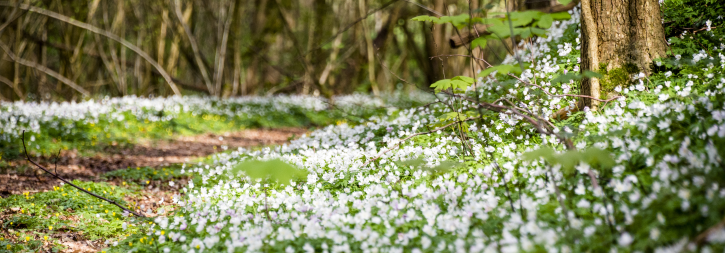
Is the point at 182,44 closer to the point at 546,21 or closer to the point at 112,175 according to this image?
the point at 112,175

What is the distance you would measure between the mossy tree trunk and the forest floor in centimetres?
491

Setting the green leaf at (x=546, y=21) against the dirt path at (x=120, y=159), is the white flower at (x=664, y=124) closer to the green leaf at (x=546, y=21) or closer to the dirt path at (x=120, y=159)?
the green leaf at (x=546, y=21)

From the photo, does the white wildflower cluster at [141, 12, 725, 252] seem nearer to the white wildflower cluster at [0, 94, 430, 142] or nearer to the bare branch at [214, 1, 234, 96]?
the white wildflower cluster at [0, 94, 430, 142]

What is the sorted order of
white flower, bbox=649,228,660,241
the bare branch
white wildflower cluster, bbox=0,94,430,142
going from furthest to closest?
1. the bare branch
2. white wildflower cluster, bbox=0,94,430,142
3. white flower, bbox=649,228,660,241

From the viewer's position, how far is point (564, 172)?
328cm

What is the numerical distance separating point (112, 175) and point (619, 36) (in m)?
7.31

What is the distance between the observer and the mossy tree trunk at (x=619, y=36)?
4.57 m

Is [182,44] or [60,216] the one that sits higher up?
[182,44]

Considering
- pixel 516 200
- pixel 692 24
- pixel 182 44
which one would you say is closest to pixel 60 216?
pixel 516 200

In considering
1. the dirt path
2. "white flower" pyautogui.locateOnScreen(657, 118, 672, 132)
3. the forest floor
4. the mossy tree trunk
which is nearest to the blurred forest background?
the dirt path

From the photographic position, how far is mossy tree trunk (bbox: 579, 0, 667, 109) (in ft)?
15.0

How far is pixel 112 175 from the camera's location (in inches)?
263

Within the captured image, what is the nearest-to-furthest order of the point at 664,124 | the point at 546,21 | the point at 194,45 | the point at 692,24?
the point at 546,21
the point at 664,124
the point at 692,24
the point at 194,45

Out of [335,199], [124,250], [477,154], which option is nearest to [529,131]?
[477,154]
